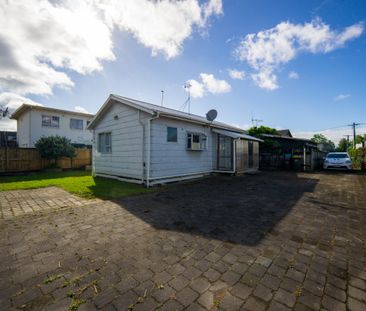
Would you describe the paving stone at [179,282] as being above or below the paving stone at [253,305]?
below

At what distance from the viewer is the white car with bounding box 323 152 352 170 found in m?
14.8

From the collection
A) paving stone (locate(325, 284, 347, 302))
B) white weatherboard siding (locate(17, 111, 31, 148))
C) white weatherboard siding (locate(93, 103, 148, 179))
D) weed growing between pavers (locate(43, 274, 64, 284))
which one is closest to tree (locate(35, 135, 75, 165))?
white weatherboard siding (locate(17, 111, 31, 148))

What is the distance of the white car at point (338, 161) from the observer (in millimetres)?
14781

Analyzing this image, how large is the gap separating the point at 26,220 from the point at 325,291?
555 cm

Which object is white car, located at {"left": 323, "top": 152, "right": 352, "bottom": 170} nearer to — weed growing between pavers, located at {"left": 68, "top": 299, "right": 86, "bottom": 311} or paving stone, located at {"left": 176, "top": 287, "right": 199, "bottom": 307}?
paving stone, located at {"left": 176, "top": 287, "right": 199, "bottom": 307}

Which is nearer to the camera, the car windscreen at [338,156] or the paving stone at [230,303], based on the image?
the paving stone at [230,303]

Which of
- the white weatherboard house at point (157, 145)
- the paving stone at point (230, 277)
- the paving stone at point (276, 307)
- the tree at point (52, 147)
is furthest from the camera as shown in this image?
the tree at point (52, 147)

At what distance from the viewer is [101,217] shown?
4.29 metres

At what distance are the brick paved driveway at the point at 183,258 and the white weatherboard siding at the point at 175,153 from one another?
12.6 feet

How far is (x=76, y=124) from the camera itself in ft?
63.7

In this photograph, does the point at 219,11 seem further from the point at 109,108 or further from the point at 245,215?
the point at 245,215

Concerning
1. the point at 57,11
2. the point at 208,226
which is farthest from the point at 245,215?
the point at 57,11

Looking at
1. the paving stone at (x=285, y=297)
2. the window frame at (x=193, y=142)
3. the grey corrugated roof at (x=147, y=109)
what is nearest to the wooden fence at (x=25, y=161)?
the grey corrugated roof at (x=147, y=109)

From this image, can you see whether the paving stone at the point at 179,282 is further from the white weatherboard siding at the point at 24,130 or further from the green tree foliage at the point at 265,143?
the white weatherboard siding at the point at 24,130
